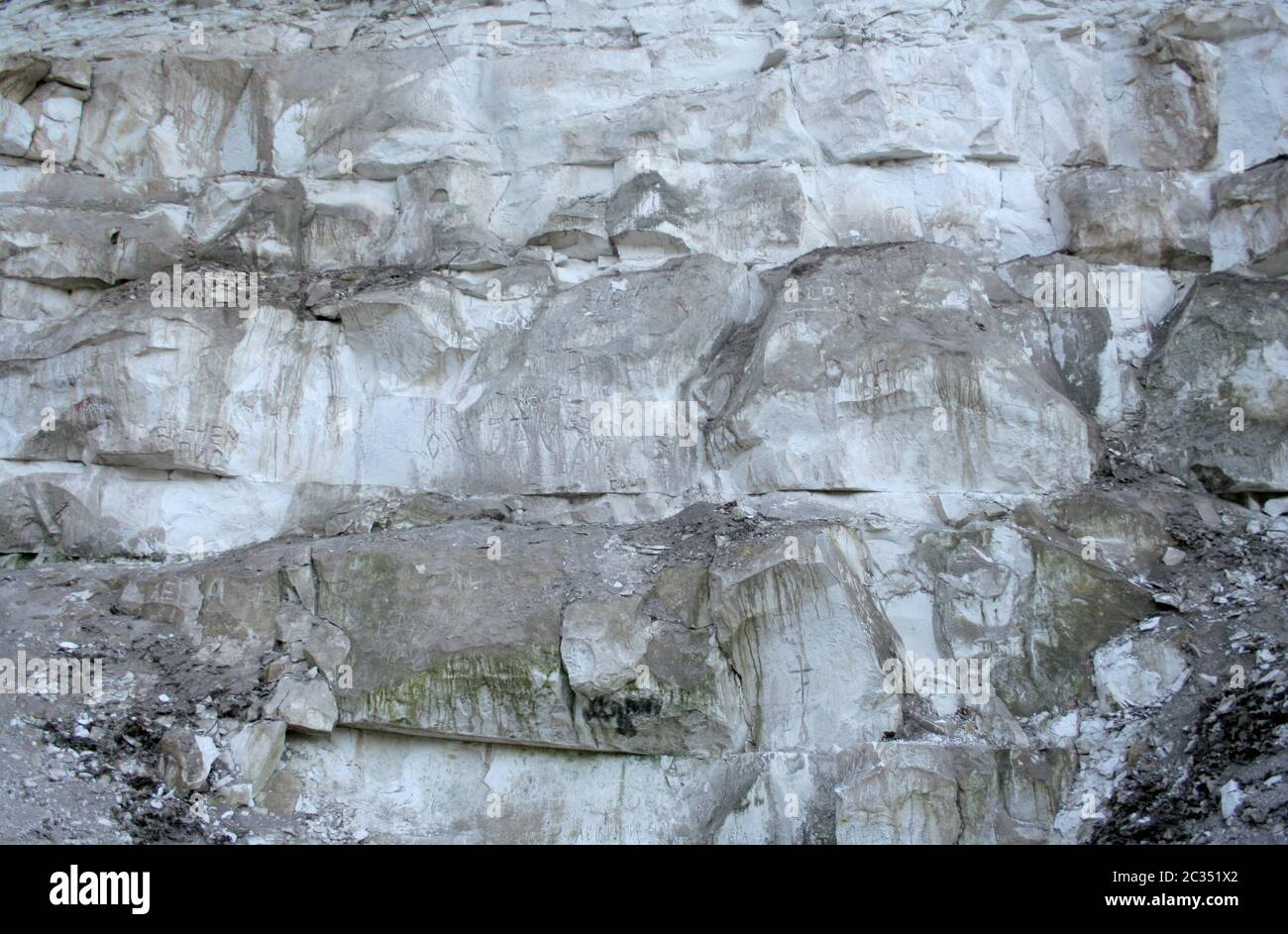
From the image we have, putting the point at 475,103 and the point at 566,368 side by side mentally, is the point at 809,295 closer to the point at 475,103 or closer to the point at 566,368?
the point at 566,368

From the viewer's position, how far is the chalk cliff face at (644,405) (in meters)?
10.7

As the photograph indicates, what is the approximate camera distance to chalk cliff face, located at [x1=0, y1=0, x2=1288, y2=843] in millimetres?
10688

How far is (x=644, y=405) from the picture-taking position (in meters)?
13.1
